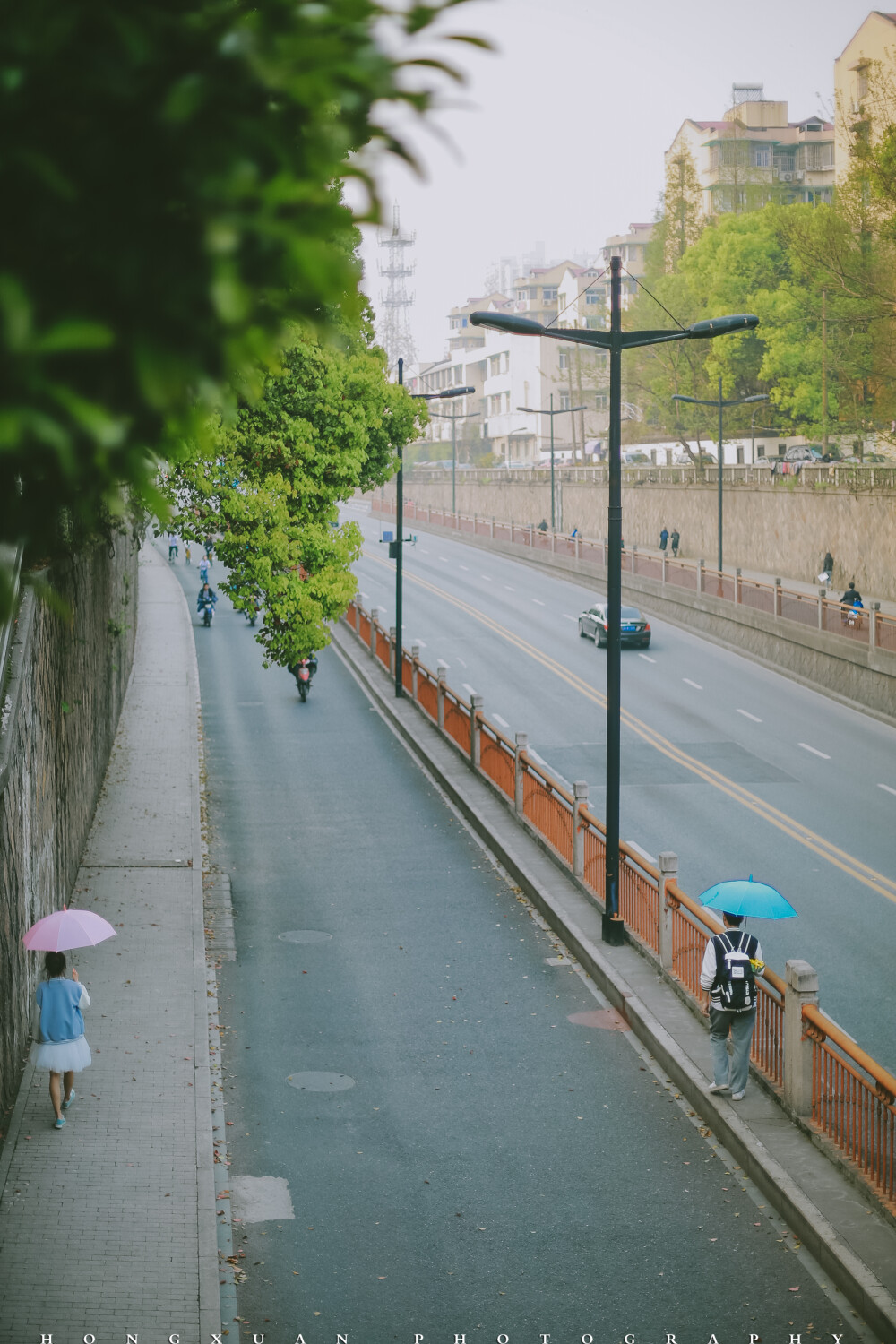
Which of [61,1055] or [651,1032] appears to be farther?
[651,1032]

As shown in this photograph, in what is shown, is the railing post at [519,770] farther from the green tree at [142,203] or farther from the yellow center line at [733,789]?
the green tree at [142,203]

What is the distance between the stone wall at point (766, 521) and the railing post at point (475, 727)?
921 inches

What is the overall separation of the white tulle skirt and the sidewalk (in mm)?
484

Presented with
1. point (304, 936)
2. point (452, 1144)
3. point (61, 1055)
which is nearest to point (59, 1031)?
point (61, 1055)

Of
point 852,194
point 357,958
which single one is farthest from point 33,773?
point 852,194

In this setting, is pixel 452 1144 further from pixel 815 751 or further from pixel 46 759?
pixel 815 751

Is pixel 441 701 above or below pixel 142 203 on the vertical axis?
below

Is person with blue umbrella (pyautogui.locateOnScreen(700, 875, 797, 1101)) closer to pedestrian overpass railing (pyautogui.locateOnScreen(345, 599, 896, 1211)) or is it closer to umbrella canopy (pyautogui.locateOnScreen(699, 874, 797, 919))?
umbrella canopy (pyautogui.locateOnScreen(699, 874, 797, 919))

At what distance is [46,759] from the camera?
52.7 feet

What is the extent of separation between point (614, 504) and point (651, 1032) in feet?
19.6

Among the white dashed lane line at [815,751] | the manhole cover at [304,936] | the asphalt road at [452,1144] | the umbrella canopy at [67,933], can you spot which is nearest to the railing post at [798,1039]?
the asphalt road at [452,1144]

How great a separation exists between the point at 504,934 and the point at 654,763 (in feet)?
36.4

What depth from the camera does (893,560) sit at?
1775 inches

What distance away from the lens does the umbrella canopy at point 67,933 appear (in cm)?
1169
